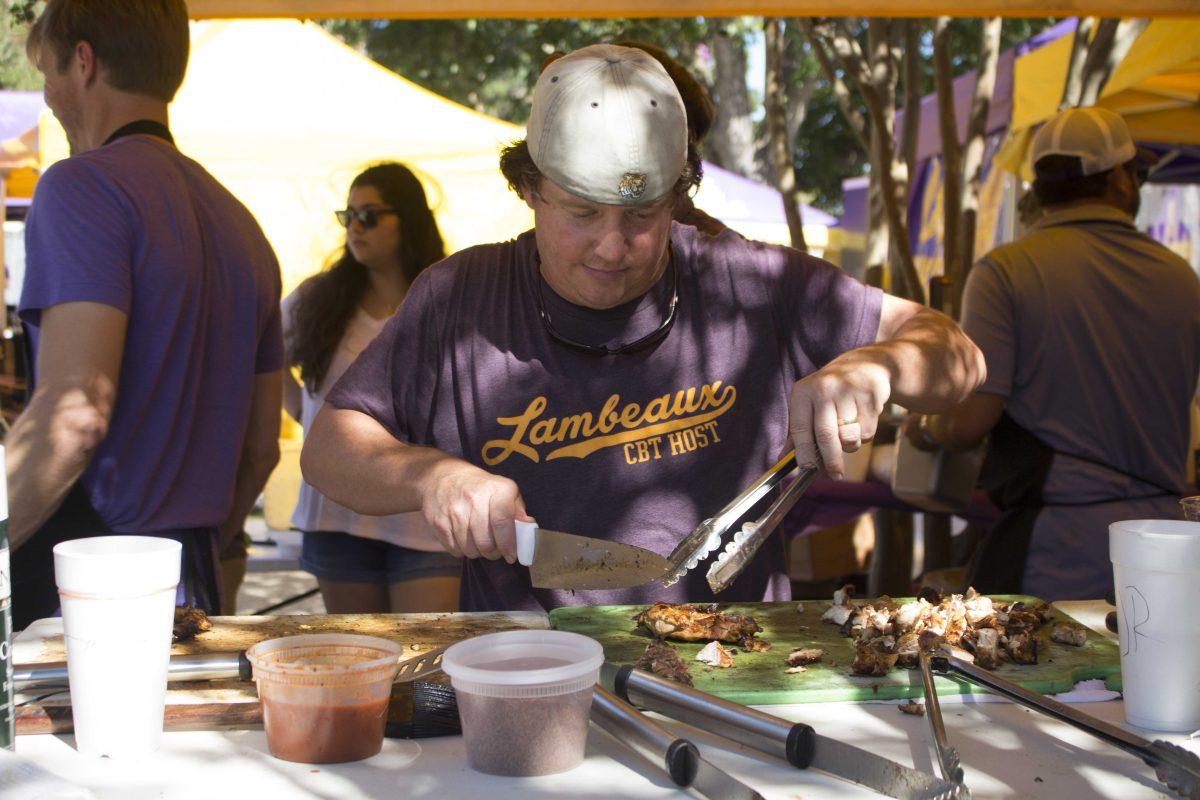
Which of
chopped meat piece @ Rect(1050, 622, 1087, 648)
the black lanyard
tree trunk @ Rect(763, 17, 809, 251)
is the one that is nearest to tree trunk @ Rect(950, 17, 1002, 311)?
tree trunk @ Rect(763, 17, 809, 251)

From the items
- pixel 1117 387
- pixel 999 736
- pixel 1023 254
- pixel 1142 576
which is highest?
pixel 1023 254

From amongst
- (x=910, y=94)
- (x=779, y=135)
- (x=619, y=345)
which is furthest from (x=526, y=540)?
(x=779, y=135)

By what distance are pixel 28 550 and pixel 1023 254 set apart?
288cm

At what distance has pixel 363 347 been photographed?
4.45 metres

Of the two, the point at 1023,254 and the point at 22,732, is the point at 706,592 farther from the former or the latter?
the point at 1023,254

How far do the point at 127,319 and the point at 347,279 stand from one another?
2.01 meters

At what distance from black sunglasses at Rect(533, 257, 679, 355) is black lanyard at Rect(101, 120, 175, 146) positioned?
3.32ft

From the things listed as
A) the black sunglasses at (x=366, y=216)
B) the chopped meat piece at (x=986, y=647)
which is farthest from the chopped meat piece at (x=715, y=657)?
the black sunglasses at (x=366, y=216)

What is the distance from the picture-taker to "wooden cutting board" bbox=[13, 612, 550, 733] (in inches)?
70.6

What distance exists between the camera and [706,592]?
2.60 meters

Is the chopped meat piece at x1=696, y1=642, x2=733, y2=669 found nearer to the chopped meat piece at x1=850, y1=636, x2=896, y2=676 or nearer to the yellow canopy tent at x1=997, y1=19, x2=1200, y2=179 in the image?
the chopped meat piece at x1=850, y1=636, x2=896, y2=676

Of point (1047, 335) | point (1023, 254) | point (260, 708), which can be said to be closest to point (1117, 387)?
point (1047, 335)

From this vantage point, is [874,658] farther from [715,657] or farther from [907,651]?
[715,657]

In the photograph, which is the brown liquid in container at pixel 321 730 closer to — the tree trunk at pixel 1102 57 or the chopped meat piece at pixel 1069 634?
the chopped meat piece at pixel 1069 634
